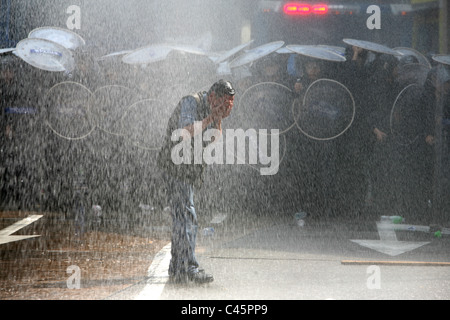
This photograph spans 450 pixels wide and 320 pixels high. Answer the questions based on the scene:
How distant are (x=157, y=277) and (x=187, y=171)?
991mm

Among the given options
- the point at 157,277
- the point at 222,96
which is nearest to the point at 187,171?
the point at 222,96

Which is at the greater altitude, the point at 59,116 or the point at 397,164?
the point at 59,116

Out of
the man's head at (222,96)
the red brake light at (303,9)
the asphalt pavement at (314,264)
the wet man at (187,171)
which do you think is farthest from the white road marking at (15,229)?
the red brake light at (303,9)

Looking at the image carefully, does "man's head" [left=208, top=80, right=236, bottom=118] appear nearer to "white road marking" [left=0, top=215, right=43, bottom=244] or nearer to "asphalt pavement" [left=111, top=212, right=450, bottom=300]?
"asphalt pavement" [left=111, top=212, right=450, bottom=300]

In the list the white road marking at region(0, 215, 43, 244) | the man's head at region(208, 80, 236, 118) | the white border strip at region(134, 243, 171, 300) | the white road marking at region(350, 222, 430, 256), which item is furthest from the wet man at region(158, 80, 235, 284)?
the white road marking at region(0, 215, 43, 244)

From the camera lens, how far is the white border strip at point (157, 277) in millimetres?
4691

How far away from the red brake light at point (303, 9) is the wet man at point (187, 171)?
6.66 meters

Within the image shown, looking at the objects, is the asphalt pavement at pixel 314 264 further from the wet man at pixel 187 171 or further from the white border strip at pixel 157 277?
the wet man at pixel 187 171

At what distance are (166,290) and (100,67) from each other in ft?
21.3

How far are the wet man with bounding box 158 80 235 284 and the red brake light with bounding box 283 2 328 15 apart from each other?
262 inches

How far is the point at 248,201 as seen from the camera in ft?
35.8

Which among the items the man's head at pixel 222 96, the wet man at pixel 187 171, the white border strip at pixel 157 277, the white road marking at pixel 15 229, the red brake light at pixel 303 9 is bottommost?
the white border strip at pixel 157 277
